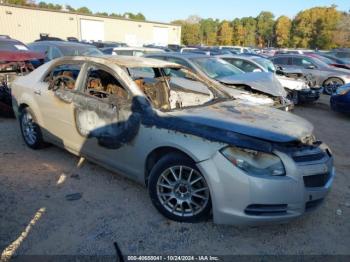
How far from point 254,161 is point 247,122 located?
1.83 feet

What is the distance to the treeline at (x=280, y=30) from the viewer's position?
5621 cm

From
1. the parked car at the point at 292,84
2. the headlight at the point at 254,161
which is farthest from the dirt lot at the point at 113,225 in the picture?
the parked car at the point at 292,84

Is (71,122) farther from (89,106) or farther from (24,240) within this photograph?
(24,240)

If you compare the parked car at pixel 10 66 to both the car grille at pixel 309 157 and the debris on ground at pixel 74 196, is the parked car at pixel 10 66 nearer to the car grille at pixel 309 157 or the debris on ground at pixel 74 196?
the debris on ground at pixel 74 196

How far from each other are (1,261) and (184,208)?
161 cm

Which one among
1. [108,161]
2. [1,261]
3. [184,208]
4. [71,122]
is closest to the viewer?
[1,261]

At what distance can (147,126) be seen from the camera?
3273 mm

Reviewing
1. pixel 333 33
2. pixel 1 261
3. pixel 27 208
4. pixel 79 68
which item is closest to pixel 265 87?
pixel 79 68

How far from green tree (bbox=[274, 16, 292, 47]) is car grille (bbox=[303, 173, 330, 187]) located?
7072 cm

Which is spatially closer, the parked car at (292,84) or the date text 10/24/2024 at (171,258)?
the date text 10/24/2024 at (171,258)

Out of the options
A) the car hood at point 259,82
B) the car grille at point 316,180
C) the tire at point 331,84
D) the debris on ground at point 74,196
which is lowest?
the debris on ground at point 74,196

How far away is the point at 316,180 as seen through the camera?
2.90 metres

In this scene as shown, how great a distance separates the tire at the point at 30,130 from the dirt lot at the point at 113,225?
1.98 feet

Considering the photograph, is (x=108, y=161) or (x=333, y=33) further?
(x=333, y=33)
